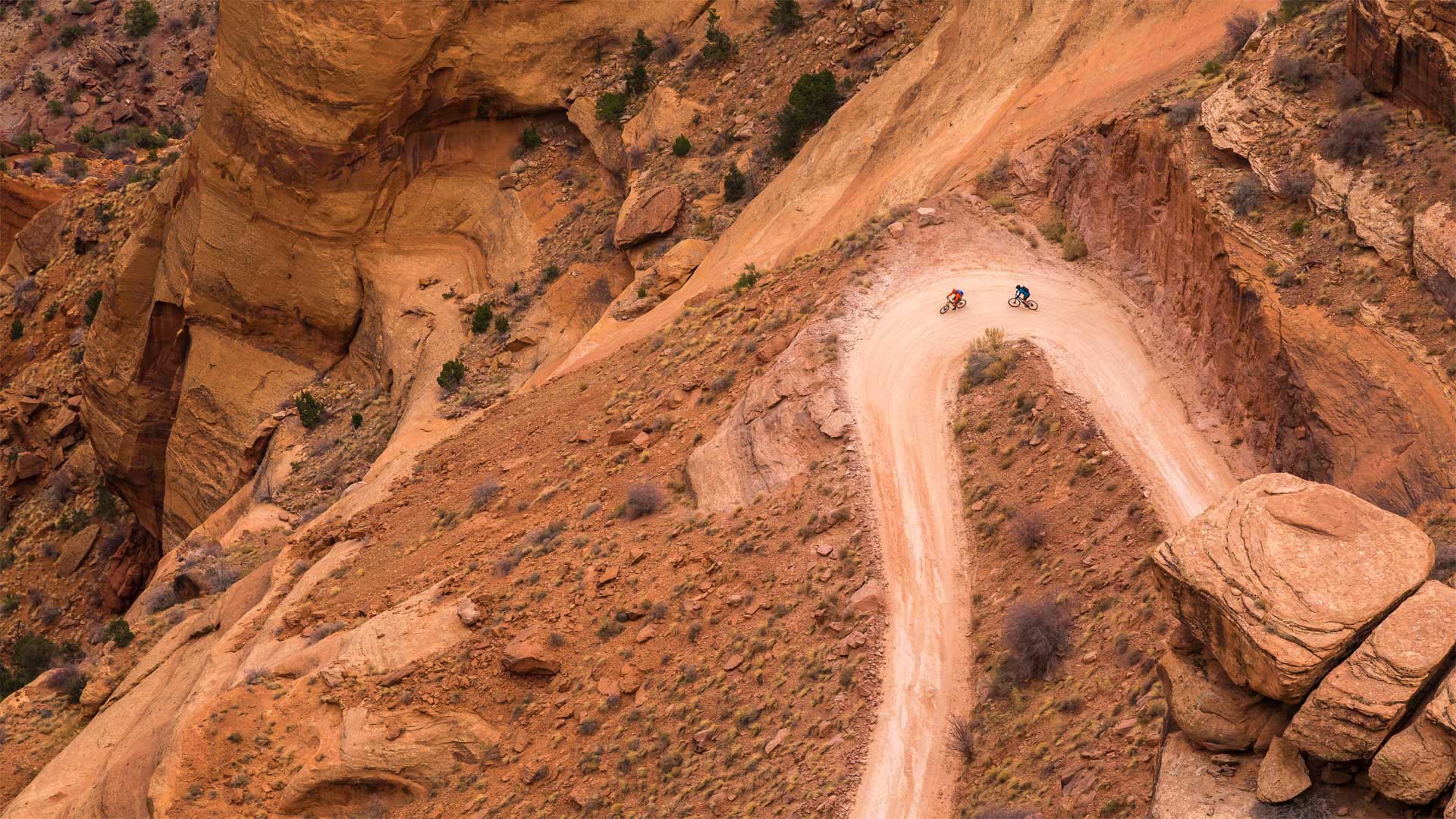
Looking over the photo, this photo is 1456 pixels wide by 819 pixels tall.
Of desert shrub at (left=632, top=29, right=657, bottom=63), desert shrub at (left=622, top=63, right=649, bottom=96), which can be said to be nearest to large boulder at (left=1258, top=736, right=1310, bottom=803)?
desert shrub at (left=622, top=63, right=649, bottom=96)

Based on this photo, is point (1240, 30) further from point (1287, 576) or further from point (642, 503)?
point (1287, 576)

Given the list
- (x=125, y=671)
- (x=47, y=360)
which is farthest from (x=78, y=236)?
(x=125, y=671)

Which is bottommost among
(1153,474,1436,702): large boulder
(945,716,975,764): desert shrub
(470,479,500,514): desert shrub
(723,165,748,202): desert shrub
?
(945,716,975,764): desert shrub

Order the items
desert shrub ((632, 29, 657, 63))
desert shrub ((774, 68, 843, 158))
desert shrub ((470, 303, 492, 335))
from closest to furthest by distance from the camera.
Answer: desert shrub ((774, 68, 843, 158)) < desert shrub ((470, 303, 492, 335)) < desert shrub ((632, 29, 657, 63))

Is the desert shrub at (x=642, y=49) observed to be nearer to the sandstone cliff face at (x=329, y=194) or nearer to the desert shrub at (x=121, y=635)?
the sandstone cliff face at (x=329, y=194)

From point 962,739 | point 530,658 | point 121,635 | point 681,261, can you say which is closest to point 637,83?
point 681,261

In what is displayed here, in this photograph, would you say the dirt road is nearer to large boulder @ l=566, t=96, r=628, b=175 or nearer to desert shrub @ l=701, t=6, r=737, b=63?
large boulder @ l=566, t=96, r=628, b=175
